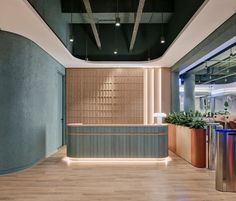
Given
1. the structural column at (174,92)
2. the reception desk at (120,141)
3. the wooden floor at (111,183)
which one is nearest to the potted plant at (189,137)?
the wooden floor at (111,183)

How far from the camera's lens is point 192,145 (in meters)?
7.22

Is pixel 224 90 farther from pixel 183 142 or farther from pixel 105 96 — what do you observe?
pixel 183 142

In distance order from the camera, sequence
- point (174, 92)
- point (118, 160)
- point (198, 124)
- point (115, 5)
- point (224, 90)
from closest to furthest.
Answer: point (198, 124)
point (118, 160)
point (115, 5)
point (174, 92)
point (224, 90)

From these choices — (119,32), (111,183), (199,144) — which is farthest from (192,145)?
(119,32)

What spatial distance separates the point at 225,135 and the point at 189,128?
252cm

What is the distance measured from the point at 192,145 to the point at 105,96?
4876 millimetres

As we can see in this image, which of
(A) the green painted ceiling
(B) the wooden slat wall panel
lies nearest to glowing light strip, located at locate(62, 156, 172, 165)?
(B) the wooden slat wall panel

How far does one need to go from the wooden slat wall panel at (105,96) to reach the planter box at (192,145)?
9.37ft

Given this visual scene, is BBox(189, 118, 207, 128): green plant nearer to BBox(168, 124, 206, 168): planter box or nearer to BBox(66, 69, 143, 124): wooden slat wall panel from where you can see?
BBox(168, 124, 206, 168): planter box

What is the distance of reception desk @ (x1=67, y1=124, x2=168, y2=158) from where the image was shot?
768 cm

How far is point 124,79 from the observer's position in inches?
443

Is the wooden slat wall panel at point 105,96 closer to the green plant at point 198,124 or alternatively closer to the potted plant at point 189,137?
the potted plant at point 189,137

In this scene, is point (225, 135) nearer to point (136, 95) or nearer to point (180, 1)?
point (180, 1)

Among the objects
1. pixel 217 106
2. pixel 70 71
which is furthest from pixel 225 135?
pixel 217 106
